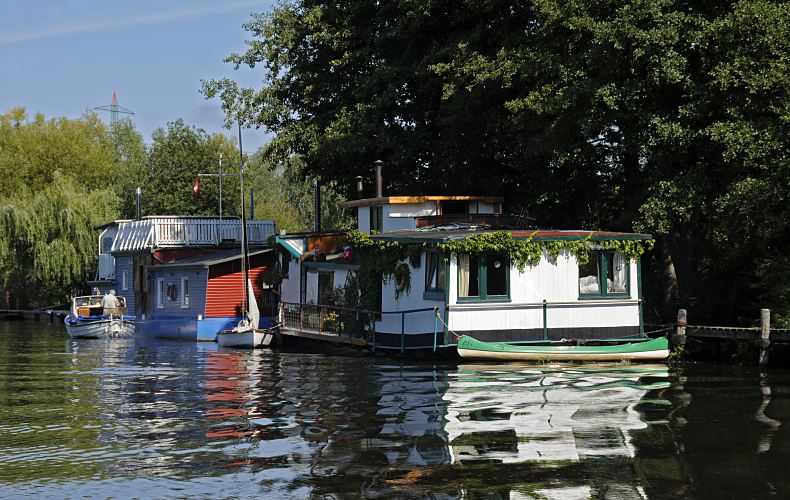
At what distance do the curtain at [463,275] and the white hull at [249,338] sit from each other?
12408 millimetres

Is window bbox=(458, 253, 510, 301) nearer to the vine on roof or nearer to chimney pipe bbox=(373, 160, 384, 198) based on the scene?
the vine on roof

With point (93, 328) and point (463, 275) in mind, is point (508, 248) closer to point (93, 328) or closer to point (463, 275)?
point (463, 275)

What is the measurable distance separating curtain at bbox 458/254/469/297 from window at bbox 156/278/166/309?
2516 cm

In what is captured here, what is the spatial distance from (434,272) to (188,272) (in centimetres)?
2103

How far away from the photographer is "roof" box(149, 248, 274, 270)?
156ft

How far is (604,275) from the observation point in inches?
1219

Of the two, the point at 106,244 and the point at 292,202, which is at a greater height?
the point at 292,202

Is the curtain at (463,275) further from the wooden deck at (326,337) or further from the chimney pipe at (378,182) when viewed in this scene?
the chimney pipe at (378,182)

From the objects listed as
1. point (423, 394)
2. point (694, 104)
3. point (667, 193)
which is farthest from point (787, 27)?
point (423, 394)

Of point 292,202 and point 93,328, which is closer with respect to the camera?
point 93,328

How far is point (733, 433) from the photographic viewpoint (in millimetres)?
18812

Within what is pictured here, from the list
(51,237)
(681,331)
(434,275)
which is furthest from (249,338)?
(51,237)

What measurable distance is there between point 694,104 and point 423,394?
12.3 meters

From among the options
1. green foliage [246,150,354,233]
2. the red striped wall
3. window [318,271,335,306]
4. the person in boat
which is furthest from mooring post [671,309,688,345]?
the person in boat
